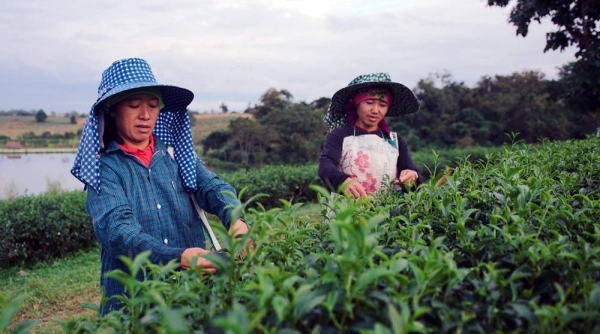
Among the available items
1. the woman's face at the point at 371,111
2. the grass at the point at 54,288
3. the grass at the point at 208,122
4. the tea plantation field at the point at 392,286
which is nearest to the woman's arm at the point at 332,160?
the woman's face at the point at 371,111

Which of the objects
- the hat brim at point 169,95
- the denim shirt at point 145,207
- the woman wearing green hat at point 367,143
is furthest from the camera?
the woman wearing green hat at point 367,143

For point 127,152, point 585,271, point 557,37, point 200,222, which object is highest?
point 557,37

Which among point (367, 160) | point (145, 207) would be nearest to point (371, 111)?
point (367, 160)

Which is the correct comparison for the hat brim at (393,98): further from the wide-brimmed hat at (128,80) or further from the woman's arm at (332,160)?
the wide-brimmed hat at (128,80)

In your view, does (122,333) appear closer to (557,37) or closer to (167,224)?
(167,224)

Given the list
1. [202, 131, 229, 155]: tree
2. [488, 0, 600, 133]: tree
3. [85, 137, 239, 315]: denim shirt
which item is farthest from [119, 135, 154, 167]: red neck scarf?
[202, 131, 229, 155]: tree

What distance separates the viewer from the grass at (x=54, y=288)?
4.37 metres

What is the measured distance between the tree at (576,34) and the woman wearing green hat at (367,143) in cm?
938

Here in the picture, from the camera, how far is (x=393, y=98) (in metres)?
3.60

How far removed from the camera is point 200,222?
2.61m

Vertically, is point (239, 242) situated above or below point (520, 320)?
above

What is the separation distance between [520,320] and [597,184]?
137cm

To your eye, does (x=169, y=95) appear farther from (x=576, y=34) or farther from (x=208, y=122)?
(x=208, y=122)

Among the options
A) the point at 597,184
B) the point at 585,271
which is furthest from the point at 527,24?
the point at 585,271
